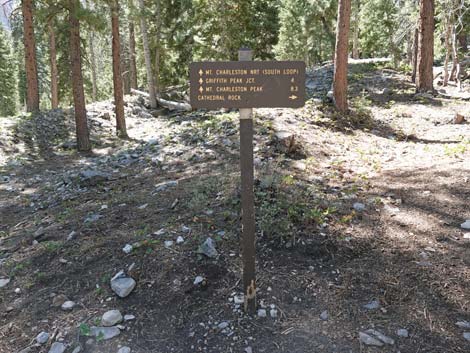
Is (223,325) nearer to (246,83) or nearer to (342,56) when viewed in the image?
(246,83)

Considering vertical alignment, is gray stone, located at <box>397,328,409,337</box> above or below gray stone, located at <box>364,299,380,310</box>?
below

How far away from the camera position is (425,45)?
1423 centimetres

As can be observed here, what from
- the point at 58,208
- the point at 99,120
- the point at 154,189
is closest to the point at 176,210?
the point at 154,189

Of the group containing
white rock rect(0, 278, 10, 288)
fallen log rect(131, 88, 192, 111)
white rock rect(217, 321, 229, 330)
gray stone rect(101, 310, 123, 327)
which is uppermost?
fallen log rect(131, 88, 192, 111)

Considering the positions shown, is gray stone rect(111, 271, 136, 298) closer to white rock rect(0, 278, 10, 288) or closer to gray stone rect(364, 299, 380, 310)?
white rock rect(0, 278, 10, 288)

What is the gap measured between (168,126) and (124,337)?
13244mm

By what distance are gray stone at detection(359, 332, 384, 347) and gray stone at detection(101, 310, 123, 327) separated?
246 centimetres

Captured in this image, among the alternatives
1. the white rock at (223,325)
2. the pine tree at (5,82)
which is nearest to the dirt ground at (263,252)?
the white rock at (223,325)

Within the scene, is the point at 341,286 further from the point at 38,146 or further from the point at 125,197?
the point at 38,146

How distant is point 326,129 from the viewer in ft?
34.5

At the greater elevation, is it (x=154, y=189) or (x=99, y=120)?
(x=99, y=120)

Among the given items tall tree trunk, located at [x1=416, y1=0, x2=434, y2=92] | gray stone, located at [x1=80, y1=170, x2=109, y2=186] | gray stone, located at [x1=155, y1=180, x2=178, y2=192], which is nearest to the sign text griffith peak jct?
gray stone, located at [x1=155, y1=180, x2=178, y2=192]

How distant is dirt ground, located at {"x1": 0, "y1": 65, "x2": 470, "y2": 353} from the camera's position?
355 cm

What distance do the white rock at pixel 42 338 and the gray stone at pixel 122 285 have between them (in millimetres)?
789
